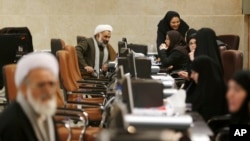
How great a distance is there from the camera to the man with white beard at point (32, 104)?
2.93 meters

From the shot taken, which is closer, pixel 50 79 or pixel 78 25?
pixel 50 79

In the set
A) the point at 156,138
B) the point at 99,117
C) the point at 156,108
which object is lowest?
the point at 99,117

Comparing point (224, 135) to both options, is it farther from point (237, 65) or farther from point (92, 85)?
point (92, 85)

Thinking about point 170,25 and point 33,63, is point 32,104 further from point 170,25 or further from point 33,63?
point 170,25

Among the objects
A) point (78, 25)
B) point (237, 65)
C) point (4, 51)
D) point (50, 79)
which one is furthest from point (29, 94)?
→ point (78, 25)

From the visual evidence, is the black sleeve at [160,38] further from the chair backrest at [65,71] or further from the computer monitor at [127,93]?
the computer monitor at [127,93]

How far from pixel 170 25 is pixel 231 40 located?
49.8 inches

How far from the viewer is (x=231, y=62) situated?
6.64 meters

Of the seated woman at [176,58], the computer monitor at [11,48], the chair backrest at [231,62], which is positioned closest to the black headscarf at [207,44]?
the chair backrest at [231,62]

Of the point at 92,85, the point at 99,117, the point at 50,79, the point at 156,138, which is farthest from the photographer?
the point at 92,85

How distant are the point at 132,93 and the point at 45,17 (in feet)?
25.2

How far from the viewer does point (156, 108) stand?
168 inches

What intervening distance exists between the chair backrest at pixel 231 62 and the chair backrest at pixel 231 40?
4.01 m

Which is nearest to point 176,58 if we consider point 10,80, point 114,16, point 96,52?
point 96,52
